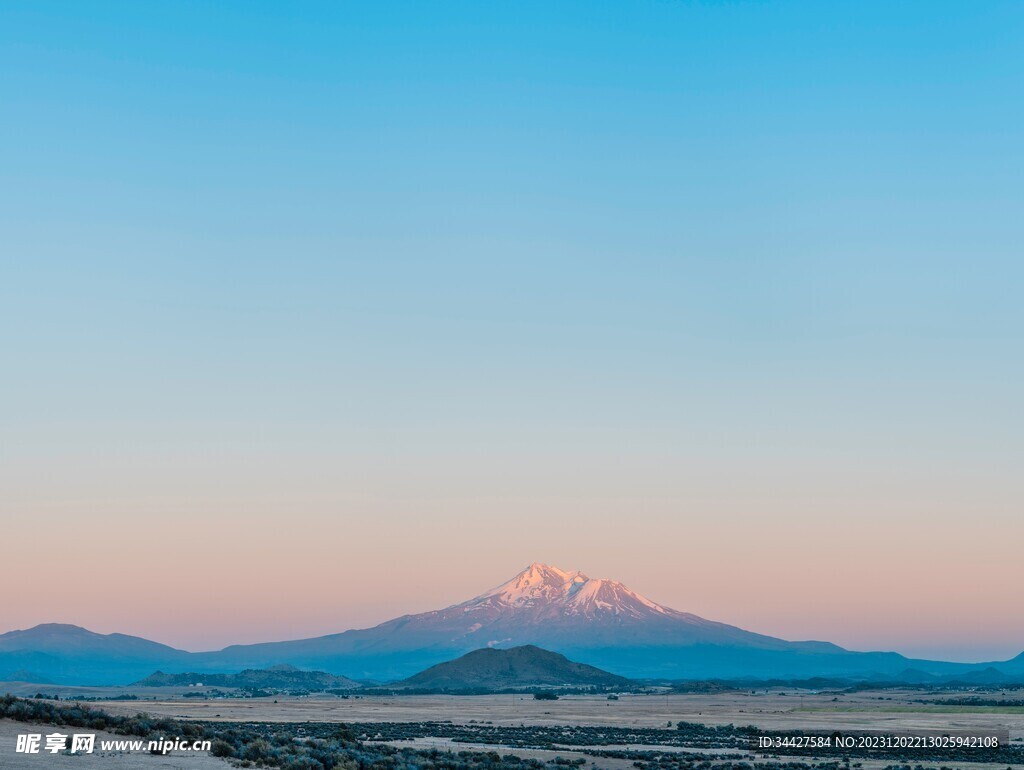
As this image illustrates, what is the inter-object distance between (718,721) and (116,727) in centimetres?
6031

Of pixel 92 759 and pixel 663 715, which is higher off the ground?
pixel 92 759

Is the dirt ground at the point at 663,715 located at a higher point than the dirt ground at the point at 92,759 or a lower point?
lower

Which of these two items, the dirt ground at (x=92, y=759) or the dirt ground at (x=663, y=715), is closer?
the dirt ground at (x=92, y=759)

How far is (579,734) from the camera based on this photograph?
68.2 meters

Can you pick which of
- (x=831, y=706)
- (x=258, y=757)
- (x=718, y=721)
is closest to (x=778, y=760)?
(x=258, y=757)

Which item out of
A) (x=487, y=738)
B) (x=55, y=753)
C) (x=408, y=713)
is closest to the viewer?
(x=55, y=753)

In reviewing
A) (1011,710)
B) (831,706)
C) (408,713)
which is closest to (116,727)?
(408,713)

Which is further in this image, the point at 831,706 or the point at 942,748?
the point at 831,706

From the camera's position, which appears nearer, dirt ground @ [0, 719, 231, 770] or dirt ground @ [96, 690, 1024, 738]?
dirt ground @ [0, 719, 231, 770]

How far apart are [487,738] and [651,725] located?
21.9 meters

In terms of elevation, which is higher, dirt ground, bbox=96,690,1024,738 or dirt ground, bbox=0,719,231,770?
dirt ground, bbox=0,719,231,770

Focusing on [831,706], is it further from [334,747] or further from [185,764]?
[185,764]

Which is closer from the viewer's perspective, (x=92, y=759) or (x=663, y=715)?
(x=92, y=759)

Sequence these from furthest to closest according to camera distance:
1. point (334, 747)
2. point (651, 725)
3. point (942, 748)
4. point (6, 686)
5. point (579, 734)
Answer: point (6, 686) < point (651, 725) < point (579, 734) < point (942, 748) < point (334, 747)
